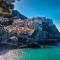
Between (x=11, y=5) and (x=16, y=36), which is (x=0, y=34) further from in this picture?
(x=11, y=5)

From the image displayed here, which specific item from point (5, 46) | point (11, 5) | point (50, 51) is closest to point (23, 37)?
point (5, 46)

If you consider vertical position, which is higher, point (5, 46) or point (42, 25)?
point (42, 25)

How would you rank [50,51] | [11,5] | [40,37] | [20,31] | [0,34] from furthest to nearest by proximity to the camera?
[50,51]
[40,37]
[20,31]
[0,34]
[11,5]

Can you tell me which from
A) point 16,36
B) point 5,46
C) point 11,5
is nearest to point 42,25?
point 16,36

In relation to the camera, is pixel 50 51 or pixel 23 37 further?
pixel 50 51

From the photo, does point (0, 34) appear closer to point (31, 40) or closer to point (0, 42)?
point (0, 42)

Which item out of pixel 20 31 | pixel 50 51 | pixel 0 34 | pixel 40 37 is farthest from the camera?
pixel 50 51

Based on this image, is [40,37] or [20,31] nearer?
[20,31]

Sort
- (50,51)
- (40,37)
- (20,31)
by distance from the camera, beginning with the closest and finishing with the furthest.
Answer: (20,31)
(40,37)
(50,51)

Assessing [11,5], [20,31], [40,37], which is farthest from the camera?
[40,37]
